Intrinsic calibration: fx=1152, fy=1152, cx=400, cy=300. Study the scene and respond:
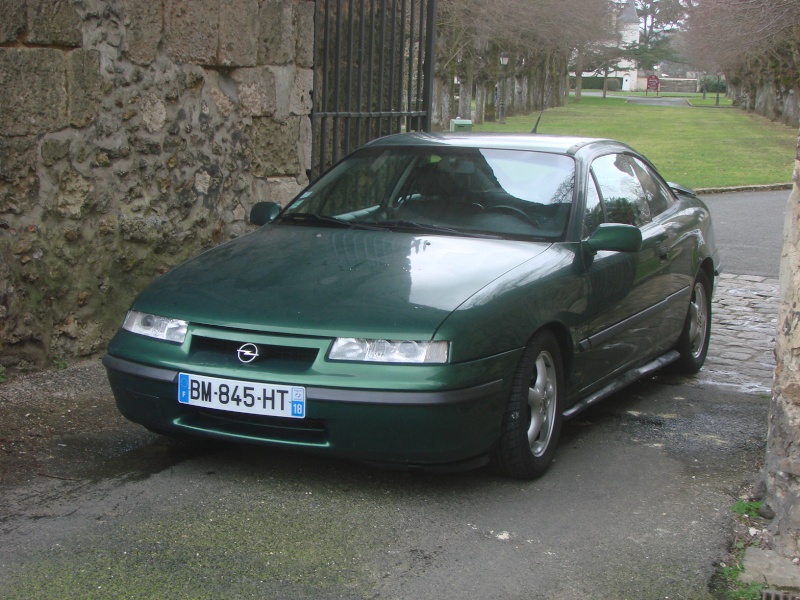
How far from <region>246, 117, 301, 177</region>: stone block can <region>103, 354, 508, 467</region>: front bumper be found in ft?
11.3

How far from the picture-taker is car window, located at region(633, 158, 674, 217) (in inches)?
263

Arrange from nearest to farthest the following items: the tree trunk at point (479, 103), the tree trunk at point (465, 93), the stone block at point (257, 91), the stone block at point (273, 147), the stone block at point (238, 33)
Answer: the stone block at point (238, 33), the stone block at point (257, 91), the stone block at point (273, 147), the tree trunk at point (465, 93), the tree trunk at point (479, 103)

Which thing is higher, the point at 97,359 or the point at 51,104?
the point at 51,104

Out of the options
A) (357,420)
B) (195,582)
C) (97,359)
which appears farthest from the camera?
(97,359)

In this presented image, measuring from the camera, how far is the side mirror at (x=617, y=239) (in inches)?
212

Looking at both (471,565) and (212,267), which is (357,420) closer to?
(471,565)

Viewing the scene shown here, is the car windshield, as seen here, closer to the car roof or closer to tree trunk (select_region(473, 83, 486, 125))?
the car roof

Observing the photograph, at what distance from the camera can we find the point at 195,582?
12.1 feet

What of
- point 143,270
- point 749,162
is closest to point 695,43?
point 749,162

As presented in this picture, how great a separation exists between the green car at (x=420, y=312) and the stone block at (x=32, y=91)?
1.31 meters

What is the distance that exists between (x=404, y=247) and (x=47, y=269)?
90.8 inches

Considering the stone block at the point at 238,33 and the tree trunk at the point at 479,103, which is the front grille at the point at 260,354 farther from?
the tree trunk at the point at 479,103

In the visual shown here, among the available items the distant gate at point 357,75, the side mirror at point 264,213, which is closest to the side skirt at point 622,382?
the side mirror at point 264,213

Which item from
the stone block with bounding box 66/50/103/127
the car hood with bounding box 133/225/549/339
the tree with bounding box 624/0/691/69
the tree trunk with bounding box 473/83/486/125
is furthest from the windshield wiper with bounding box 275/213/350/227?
the tree with bounding box 624/0/691/69
